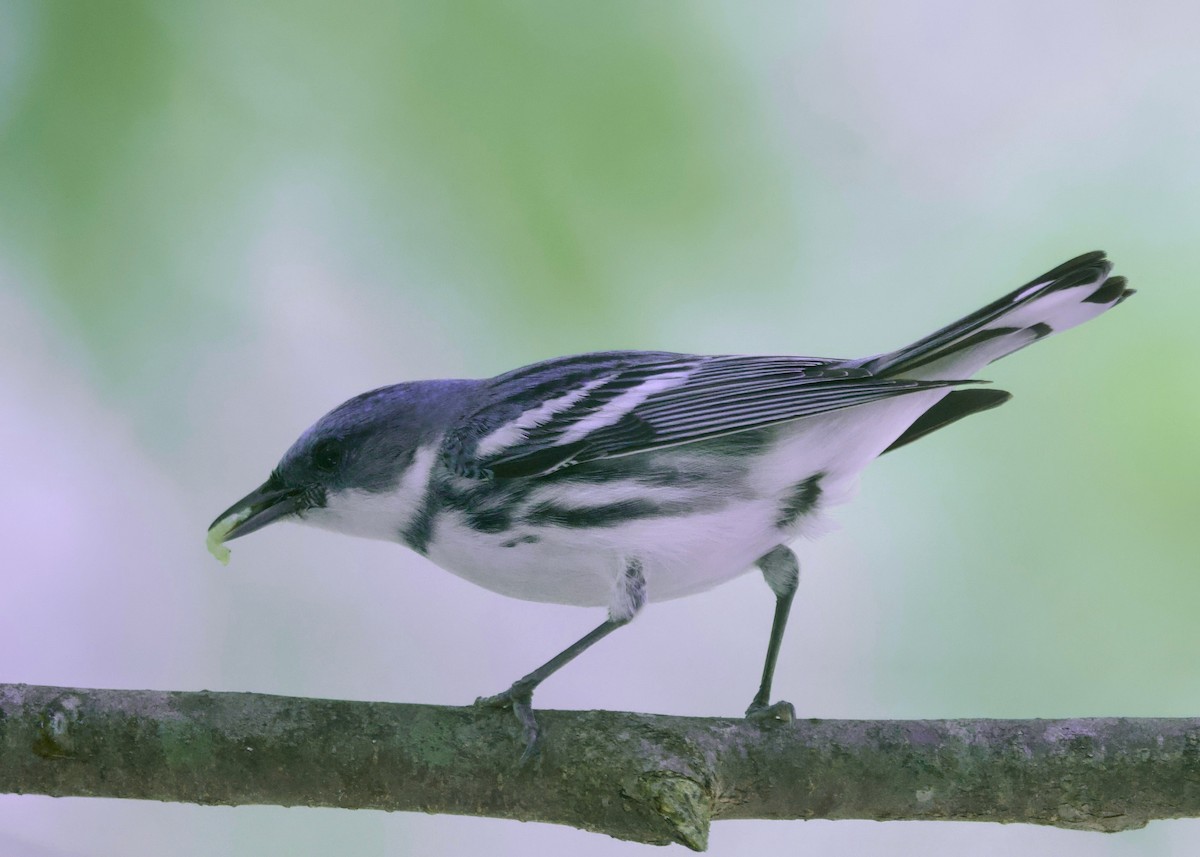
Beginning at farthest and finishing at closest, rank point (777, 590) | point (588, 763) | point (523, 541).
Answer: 1. point (777, 590)
2. point (523, 541)
3. point (588, 763)

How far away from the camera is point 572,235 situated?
7.52 ft

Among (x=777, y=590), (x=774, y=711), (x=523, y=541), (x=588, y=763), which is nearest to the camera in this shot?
(x=588, y=763)

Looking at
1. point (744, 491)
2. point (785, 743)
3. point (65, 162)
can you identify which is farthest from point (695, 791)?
point (65, 162)

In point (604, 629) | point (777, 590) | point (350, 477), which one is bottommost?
point (604, 629)

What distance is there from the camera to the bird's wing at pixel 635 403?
1552 mm

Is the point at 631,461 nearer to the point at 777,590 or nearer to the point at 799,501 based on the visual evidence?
→ the point at 799,501

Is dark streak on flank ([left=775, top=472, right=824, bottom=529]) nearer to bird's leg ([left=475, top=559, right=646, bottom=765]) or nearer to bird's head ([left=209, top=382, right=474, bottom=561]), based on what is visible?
bird's leg ([left=475, top=559, right=646, bottom=765])

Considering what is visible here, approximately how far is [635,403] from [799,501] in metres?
0.29

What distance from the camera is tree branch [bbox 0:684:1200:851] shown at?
1.35 meters

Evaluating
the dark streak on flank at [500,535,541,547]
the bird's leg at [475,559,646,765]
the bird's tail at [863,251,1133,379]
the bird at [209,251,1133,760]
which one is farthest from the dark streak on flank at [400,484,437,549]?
the bird's tail at [863,251,1133,379]

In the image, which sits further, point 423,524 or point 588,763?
point 423,524

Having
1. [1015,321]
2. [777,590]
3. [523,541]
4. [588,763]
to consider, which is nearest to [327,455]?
[523,541]

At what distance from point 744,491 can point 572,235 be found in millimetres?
899

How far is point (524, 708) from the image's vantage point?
143cm
